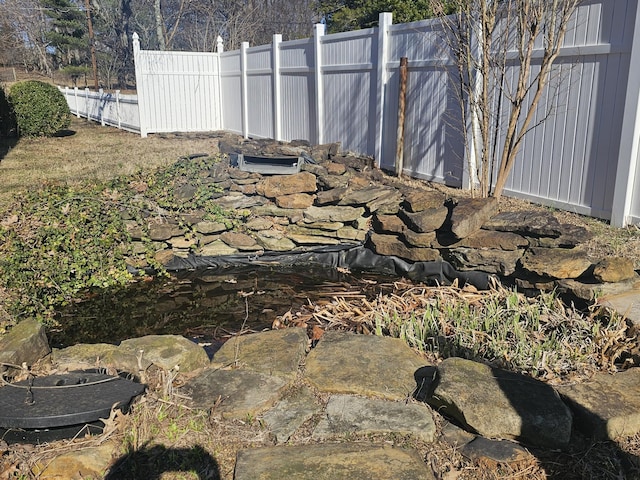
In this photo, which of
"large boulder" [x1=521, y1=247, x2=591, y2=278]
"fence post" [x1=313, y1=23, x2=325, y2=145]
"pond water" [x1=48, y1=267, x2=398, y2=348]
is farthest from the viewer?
"fence post" [x1=313, y1=23, x2=325, y2=145]

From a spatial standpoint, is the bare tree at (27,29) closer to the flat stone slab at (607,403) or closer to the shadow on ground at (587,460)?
the flat stone slab at (607,403)

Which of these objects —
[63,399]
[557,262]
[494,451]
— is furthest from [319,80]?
[494,451]

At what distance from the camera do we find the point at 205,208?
252 inches

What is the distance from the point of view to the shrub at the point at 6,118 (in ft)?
44.6

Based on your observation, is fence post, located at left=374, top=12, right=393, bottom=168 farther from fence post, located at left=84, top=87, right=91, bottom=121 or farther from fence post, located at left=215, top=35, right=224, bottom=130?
fence post, located at left=84, top=87, right=91, bottom=121

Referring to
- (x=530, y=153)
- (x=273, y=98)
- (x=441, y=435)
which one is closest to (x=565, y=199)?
(x=530, y=153)

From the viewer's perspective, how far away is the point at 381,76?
8594 mm

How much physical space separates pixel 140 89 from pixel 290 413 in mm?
13730

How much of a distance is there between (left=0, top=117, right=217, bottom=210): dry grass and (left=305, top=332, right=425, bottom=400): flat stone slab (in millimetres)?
5522

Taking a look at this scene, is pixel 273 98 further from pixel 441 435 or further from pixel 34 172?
pixel 441 435

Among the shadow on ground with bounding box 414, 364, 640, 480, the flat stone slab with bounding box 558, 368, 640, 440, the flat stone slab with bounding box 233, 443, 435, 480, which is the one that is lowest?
the shadow on ground with bounding box 414, 364, 640, 480

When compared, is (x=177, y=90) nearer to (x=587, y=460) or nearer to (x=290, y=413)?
(x=290, y=413)

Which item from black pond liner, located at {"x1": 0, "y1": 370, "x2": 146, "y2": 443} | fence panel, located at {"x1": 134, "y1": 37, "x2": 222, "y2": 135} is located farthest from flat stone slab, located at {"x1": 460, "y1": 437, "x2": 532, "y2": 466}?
fence panel, located at {"x1": 134, "y1": 37, "x2": 222, "y2": 135}

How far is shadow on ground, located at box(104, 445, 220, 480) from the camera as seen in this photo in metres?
2.26
